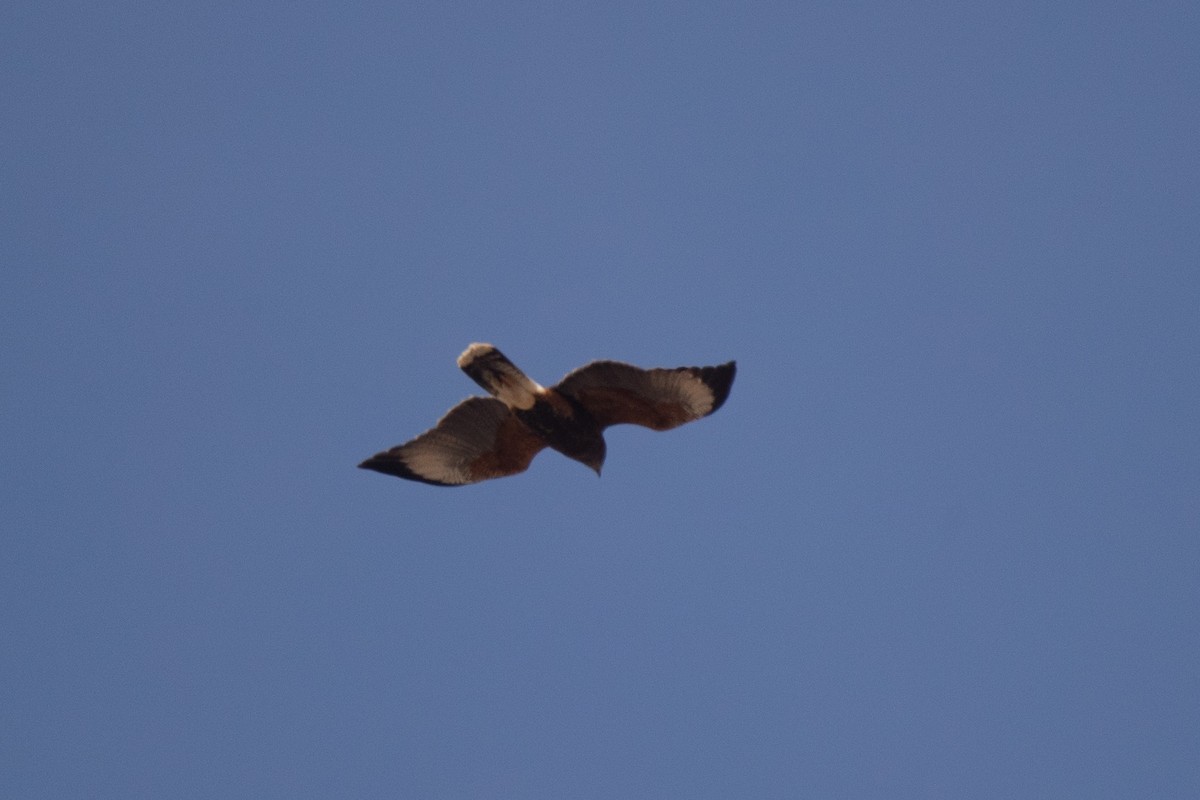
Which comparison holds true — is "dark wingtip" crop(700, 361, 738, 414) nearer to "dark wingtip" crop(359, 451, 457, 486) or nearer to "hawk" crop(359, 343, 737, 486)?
"hawk" crop(359, 343, 737, 486)

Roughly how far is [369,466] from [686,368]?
9.96ft

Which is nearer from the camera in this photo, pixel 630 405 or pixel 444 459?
pixel 630 405

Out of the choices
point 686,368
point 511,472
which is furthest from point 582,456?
point 686,368

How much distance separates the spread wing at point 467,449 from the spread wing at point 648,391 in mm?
777

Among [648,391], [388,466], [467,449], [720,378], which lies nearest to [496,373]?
[467,449]

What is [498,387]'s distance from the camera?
34.8 feet

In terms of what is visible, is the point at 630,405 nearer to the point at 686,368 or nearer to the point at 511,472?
the point at 686,368

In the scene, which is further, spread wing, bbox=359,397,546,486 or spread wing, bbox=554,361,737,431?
spread wing, bbox=359,397,546,486

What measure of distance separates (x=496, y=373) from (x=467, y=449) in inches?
43.9

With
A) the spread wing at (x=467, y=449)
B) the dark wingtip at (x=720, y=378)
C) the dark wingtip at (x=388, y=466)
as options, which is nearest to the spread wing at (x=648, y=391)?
the dark wingtip at (x=720, y=378)

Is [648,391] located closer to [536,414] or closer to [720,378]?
[720,378]

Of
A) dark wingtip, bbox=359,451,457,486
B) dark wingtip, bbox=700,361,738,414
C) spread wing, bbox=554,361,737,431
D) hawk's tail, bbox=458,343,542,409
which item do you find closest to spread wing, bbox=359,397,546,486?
dark wingtip, bbox=359,451,457,486

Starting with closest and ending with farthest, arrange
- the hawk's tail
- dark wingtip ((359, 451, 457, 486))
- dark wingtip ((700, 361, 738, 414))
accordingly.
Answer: dark wingtip ((700, 361, 738, 414))
the hawk's tail
dark wingtip ((359, 451, 457, 486))

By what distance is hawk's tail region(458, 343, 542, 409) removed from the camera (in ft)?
34.2
